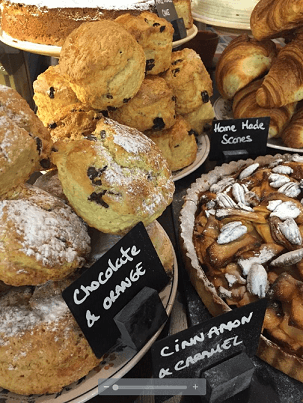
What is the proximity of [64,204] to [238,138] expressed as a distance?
890 mm

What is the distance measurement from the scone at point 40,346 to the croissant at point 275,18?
4.76ft

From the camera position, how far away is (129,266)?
817 mm

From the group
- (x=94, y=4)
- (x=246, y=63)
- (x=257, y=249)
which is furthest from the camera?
(x=246, y=63)

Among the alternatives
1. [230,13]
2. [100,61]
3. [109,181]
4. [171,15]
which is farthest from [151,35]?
[230,13]

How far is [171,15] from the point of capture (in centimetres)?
157

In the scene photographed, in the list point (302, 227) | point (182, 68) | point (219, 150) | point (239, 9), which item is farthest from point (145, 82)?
point (239, 9)

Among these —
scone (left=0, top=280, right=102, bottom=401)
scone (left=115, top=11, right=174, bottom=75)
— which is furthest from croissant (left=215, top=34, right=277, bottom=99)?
scone (left=0, top=280, right=102, bottom=401)

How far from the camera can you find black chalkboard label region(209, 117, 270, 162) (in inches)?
57.9

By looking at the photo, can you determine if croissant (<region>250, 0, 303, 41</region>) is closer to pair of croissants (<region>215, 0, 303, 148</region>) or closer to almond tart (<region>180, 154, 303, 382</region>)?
pair of croissants (<region>215, 0, 303, 148</region>)

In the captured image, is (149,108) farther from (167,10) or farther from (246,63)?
(246,63)

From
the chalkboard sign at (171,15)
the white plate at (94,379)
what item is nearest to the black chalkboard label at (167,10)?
the chalkboard sign at (171,15)

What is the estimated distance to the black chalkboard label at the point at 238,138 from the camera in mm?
1472

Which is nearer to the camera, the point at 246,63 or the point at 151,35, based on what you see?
the point at 151,35

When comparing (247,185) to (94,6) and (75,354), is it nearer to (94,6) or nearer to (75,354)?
(75,354)
